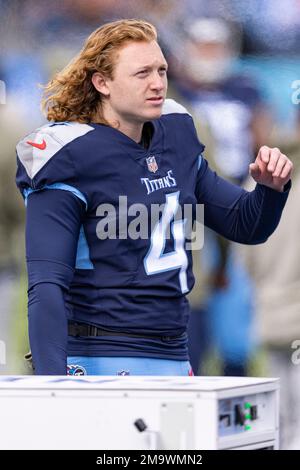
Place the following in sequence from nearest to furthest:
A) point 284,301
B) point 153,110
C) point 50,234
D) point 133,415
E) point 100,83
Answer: point 133,415 < point 50,234 < point 153,110 < point 100,83 < point 284,301

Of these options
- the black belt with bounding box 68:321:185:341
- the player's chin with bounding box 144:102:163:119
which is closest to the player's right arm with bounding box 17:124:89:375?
the black belt with bounding box 68:321:185:341

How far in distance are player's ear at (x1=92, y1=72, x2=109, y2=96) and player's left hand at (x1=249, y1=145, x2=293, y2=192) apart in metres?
0.51

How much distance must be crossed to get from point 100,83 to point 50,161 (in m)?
0.33

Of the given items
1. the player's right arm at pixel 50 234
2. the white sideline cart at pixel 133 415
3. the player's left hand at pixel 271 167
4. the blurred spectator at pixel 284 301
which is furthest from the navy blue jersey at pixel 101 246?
the blurred spectator at pixel 284 301

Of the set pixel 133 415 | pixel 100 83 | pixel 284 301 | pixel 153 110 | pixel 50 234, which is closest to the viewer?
pixel 133 415

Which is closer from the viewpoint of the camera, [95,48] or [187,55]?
[95,48]

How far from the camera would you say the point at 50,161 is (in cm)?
370

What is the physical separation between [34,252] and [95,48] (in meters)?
0.67

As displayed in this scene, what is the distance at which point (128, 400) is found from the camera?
9.02 ft

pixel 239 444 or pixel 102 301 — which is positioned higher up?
pixel 102 301

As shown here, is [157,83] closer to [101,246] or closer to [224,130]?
[101,246]

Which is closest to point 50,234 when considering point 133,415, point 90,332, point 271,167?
point 90,332
